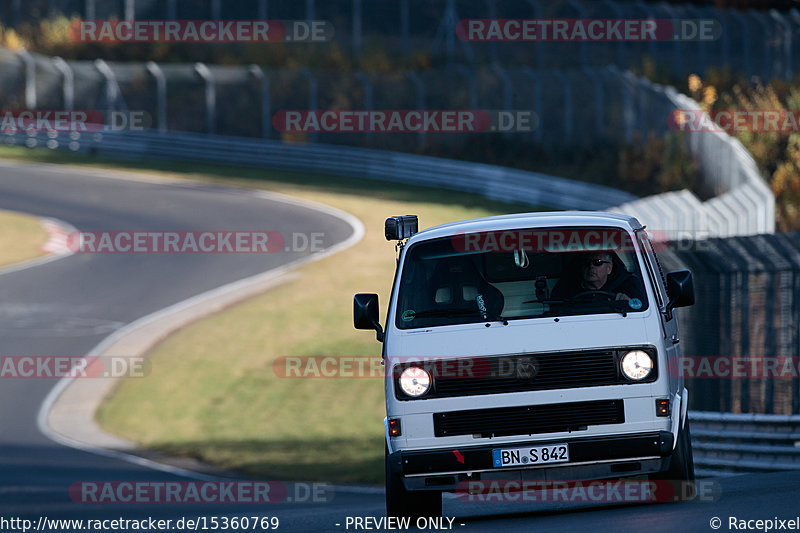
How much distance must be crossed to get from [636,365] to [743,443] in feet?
13.3

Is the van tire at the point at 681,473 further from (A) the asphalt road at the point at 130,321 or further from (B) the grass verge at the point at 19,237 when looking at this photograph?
(B) the grass verge at the point at 19,237

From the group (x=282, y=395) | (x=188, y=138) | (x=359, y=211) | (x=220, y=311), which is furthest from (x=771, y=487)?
(x=188, y=138)

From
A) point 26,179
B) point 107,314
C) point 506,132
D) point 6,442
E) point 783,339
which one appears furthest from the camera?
point 506,132

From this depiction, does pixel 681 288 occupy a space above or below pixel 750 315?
above

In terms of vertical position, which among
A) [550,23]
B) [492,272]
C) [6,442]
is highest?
[550,23]

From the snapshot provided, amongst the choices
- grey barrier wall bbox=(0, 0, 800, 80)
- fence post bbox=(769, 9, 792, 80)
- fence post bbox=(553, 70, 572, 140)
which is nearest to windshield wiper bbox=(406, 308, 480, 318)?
fence post bbox=(553, 70, 572, 140)

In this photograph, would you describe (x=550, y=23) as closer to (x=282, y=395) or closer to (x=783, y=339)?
(x=282, y=395)

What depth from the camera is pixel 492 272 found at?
1027cm

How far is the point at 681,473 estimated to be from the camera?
9289 millimetres

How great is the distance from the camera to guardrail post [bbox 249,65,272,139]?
44838 millimetres

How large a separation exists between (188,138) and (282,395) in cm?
2611
